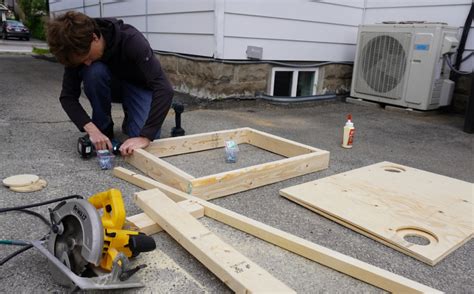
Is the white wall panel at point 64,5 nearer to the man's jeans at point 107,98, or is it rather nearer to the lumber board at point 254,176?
the man's jeans at point 107,98

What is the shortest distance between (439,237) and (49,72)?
733 centimetres

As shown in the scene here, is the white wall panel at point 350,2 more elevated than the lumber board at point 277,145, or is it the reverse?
the white wall panel at point 350,2

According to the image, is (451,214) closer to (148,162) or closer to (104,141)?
(148,162)

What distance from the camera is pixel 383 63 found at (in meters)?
4.95

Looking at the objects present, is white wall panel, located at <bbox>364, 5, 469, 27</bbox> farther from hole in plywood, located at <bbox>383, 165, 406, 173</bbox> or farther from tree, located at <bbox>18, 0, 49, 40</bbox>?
tree, located at <bbox>18, 0, 49, 40</bbox>

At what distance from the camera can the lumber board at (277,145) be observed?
2767mm

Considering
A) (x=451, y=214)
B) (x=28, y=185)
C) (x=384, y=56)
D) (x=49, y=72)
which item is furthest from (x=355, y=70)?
(x=49, y=72)

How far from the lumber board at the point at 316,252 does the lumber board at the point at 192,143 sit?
2.32 feet

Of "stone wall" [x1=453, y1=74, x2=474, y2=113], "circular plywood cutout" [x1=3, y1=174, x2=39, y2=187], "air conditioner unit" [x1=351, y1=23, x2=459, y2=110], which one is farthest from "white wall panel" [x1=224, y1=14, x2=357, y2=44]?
"circular plywood cutout" [x1=3, y1=174, x2=39, y2=187]

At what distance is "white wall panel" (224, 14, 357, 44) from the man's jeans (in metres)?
2.09

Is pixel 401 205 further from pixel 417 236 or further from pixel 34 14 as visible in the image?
pixel 34 14

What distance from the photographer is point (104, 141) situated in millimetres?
2340

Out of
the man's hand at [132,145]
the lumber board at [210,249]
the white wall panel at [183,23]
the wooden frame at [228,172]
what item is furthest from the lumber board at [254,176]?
the white wall panel at [183,23]

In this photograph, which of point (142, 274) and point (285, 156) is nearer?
point (142, 274)
